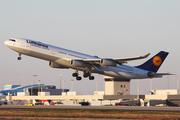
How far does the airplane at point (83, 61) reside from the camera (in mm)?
59297

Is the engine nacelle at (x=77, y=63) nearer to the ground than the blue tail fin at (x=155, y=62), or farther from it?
nearer to the ground

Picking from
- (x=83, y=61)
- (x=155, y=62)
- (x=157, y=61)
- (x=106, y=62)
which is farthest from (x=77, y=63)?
(x=157, y=61)

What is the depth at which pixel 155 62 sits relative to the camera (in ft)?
262

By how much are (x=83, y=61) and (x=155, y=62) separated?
79.9 ft

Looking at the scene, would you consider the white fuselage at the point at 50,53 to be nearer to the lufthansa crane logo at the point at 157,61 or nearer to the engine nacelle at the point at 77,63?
the engine nacelle at the point at 77,63

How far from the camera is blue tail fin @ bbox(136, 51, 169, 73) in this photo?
7912 centimetres

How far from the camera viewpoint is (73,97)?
456ft

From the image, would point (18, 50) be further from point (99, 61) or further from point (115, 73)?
point (115, 73)

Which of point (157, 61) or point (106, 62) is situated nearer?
point (106, 62)

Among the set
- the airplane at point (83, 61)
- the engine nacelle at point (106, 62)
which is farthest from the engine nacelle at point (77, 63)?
the engine nacelle at point (106, 62)

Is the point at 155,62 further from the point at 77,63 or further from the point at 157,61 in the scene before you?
the point at 77,63

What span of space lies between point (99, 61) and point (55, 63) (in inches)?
437

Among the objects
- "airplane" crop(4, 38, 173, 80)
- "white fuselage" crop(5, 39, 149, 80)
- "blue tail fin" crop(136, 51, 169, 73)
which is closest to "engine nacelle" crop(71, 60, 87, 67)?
"airplane" crop(4, 38, 173, 80)

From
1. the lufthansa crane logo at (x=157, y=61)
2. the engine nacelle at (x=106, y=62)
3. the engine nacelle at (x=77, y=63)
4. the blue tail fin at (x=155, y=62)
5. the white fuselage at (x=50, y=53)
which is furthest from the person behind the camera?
the lufthansa crane logo at (x=157, y=61)
